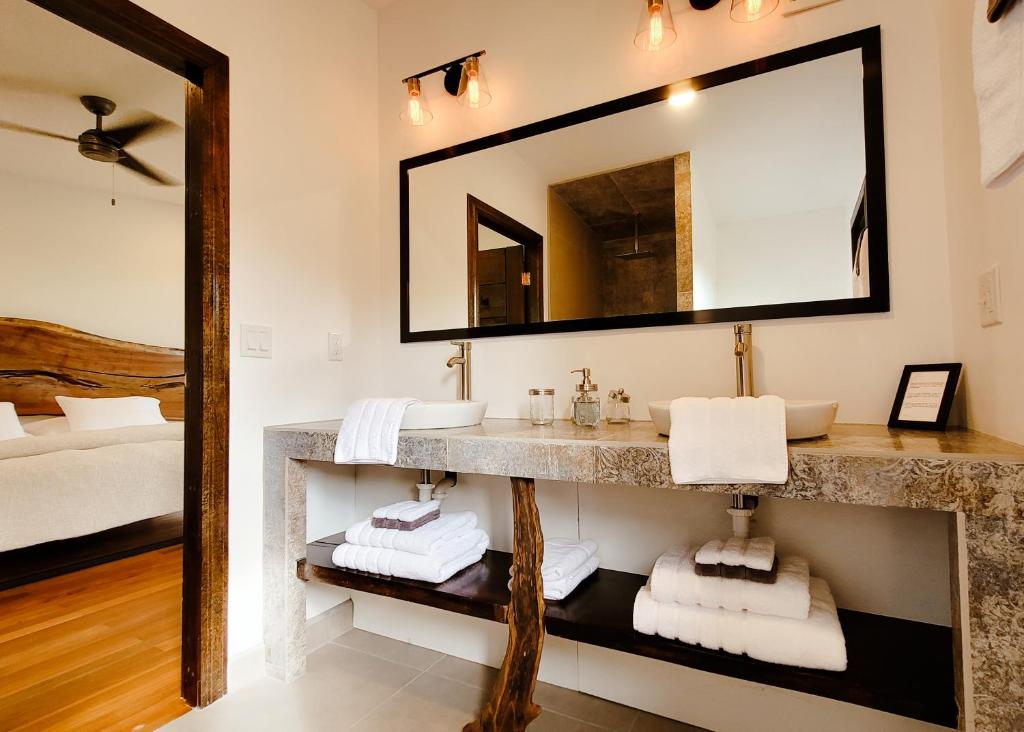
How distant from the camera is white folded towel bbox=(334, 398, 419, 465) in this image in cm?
141

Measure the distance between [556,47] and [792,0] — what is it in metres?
0.72

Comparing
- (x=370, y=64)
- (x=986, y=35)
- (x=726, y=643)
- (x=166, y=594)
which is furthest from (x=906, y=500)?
(x=166, y=594)

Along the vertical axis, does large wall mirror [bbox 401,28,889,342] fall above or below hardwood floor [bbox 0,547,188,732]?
above

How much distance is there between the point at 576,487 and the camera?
162cm

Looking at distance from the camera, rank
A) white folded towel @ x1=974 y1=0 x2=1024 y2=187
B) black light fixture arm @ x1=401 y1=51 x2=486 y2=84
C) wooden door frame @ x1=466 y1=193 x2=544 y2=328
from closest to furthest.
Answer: white folded towel @ x1=974 y1=0 x2=1024 y2=187 < wooden door frame @ x1=466 y1=193 x2=544 y2=328 < black light fixture arm @ x1=401 y1=51 x2=486 y2=84

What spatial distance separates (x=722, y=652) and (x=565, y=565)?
0.43 m

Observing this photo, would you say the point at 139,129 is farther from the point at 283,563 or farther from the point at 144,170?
the point at 283,563

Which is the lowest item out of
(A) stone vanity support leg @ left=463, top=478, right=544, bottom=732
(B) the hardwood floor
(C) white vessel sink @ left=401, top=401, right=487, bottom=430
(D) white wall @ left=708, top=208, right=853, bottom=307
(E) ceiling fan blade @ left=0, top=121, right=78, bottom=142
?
(B) the hardwood floor

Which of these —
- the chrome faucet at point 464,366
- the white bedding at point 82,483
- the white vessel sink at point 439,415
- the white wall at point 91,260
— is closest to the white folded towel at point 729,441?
the white vessel sink at point 439,415

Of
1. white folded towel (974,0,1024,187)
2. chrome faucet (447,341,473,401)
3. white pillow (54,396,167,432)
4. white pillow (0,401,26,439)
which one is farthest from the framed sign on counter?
white pillow (0,401,26,439)

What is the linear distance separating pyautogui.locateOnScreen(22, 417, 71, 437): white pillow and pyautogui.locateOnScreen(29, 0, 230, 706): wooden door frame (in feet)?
9.32

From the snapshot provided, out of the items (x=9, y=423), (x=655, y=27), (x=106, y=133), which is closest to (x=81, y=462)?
(x=9, y=423)

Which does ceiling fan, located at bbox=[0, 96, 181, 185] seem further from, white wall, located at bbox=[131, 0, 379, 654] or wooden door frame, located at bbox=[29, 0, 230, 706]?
Answer: wooden door frame, located at bbox=[29, 0, 230, 706]

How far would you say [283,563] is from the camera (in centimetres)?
163
